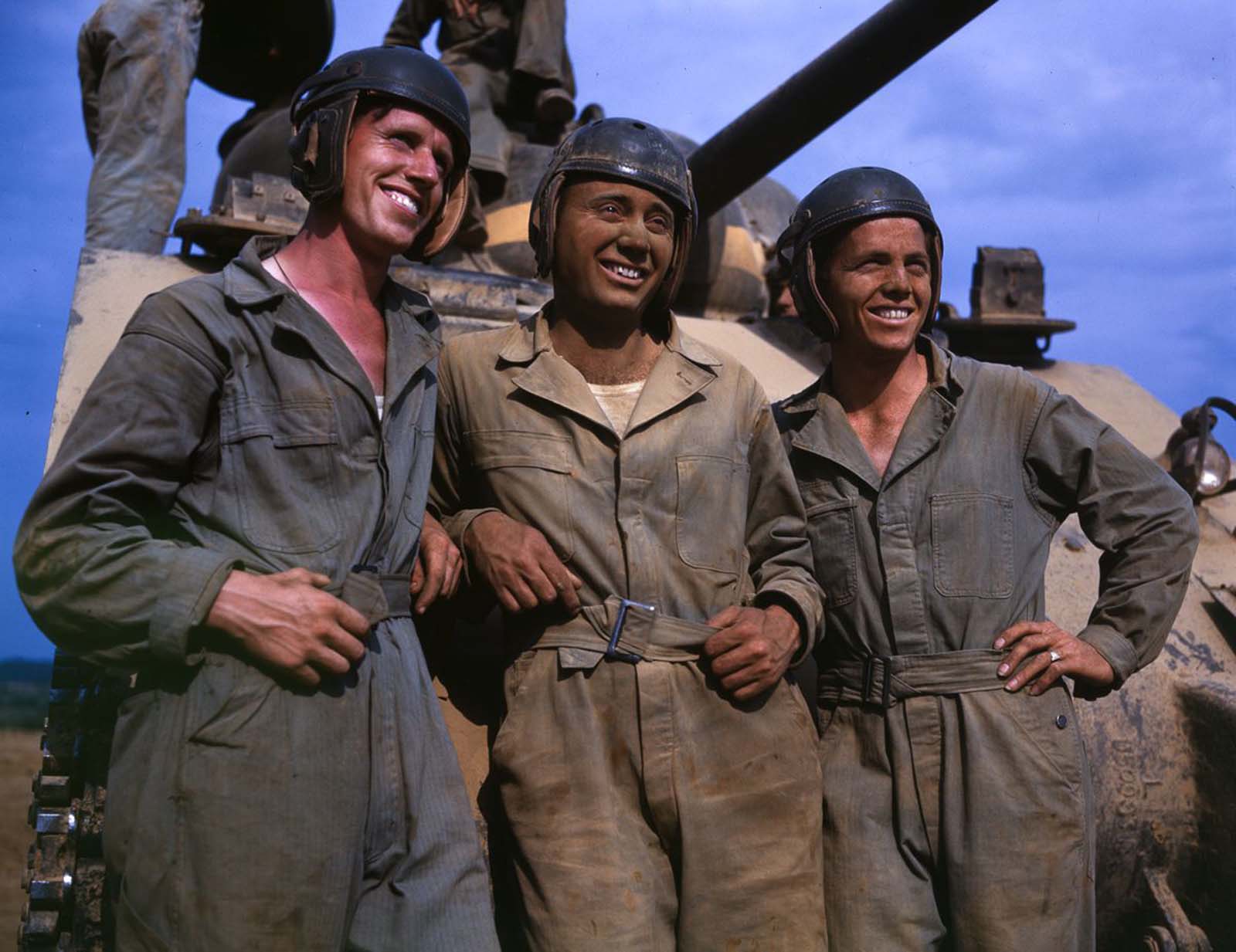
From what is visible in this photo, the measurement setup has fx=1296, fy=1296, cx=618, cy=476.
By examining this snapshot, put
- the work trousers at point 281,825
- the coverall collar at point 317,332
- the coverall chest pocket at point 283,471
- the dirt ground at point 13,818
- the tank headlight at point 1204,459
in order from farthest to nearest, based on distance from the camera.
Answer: the dirt ground at point 13,818 < the tank headlight at point 1204,459 < the coverall collar at point 317,332 < the coverall chest pocket at point 283,471 < the work trousers at point 281,825

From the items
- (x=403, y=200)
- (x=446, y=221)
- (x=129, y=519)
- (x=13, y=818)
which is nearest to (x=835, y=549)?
(x=446, y=221)

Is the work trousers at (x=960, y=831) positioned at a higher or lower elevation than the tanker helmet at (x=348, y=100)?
lower

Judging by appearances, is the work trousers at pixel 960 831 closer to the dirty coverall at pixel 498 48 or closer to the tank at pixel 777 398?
the tank at pixel 777 398

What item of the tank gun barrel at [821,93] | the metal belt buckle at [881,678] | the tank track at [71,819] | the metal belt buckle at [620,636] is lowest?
the tank track at [71,819]

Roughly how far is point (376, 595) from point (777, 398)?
3.07 meters

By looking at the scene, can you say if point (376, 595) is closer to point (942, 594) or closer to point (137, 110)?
point (942, 594)

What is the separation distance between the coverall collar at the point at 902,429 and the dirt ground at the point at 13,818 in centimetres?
269

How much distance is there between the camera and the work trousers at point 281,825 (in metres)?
2.22

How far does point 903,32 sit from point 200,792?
13.9 ft

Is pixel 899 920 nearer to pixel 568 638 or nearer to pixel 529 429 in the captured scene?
pixel 568 638

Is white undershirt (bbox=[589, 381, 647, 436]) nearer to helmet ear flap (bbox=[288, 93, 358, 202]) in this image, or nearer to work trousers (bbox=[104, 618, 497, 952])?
helmet ear flap (bbox=[288, 93, 358, 202])

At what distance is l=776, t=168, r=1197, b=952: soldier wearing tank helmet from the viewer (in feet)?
9.78

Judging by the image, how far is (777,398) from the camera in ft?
17.4

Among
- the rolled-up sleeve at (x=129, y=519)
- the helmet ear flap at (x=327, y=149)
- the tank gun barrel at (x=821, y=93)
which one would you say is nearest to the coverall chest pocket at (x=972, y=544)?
the helmet ear flap at (x=327, y=149)
